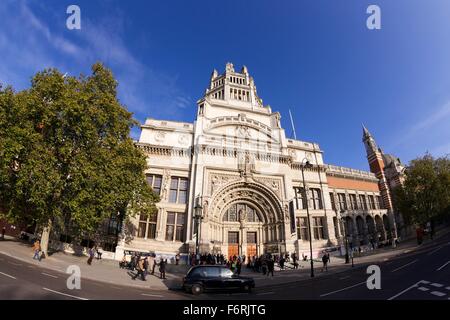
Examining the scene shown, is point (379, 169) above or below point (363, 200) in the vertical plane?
above

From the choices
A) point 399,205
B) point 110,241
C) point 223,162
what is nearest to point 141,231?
point 110,241

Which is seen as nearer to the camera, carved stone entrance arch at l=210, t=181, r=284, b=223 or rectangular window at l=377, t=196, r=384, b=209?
carved stone entrance arch at l=210, t=181, r=284, b=223

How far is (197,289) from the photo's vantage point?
38.9 ft

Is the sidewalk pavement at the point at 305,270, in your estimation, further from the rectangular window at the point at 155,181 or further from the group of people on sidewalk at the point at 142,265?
the rectangular window at the point at 155,181

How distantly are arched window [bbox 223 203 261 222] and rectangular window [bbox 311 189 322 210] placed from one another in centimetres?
954

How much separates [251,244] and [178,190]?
12.0 metres

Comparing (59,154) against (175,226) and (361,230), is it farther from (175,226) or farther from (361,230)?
(361,230)

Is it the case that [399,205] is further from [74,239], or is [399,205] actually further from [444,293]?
[74,239]

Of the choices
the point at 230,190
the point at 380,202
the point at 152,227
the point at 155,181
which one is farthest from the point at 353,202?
the point at 152,227

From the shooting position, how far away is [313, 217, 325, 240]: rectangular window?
3322 cm

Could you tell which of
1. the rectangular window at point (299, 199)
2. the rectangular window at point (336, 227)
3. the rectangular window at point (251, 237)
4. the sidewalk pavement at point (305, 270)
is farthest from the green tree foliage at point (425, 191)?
the rectangular window at point (251, 237)

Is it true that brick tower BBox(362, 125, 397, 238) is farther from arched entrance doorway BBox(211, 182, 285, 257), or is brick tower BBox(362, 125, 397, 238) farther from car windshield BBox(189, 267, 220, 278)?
car windshield BBox(189, 267, 220, 278)

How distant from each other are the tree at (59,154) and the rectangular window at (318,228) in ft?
84.7

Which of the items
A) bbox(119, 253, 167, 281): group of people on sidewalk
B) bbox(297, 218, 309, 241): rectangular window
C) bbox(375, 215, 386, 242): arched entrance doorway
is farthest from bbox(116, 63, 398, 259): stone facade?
bbox(119, 253, 167, 281): group of people on sidewalk
